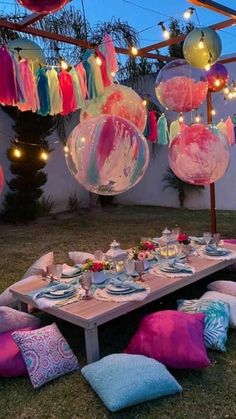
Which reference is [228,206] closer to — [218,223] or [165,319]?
[218,223]

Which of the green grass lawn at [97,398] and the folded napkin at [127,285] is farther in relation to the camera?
the folded napkin at [127,285]

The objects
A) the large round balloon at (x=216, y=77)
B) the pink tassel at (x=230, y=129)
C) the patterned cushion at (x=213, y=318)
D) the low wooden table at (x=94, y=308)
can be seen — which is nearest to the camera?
the low wooden table at (x=94, y=308)

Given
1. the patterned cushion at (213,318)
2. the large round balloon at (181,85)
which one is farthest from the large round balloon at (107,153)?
the large round balloon at (181,85)

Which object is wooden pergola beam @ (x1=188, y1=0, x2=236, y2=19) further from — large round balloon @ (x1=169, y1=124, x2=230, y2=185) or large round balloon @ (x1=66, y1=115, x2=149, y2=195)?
Answer: large round balloon @ (x1=66, y1=115, x2=149, y2=195)

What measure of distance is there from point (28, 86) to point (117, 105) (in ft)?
2.14

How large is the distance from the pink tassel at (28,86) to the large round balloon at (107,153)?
2.19 ft

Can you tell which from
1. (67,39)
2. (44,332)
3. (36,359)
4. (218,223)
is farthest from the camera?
(218,223)

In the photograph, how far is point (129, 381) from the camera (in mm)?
1858

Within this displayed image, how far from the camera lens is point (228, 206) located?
7.71 meters

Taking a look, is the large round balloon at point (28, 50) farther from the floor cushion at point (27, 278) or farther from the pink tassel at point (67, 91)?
the floor cushion at point (27, 278)

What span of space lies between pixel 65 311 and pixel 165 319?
0.61 m

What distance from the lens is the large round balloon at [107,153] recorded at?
209cm

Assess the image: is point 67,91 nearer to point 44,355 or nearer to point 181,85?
point 181,85

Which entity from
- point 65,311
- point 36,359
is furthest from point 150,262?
point 36,359
